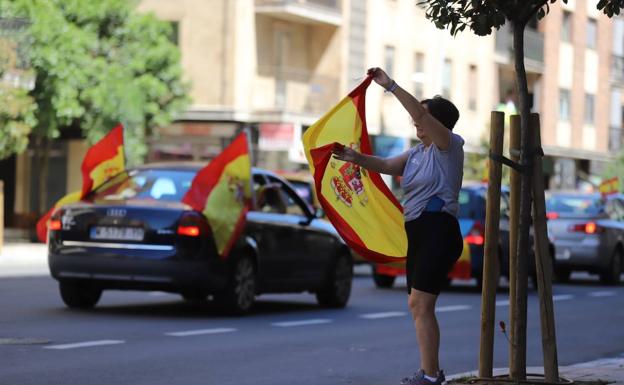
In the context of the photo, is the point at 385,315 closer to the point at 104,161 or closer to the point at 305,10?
the point at 104,161

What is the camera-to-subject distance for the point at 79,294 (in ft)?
52.8

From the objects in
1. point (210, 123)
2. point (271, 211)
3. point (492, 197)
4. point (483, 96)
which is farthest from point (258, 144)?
point (492, 197)

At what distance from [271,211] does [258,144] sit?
93.9 ft

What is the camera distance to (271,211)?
55.6 ft

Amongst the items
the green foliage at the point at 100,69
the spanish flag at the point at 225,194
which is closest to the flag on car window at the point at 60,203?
the spanish flag at the point at 225,194

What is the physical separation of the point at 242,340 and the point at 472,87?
45.6 metres

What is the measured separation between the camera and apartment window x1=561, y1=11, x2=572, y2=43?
215 ft

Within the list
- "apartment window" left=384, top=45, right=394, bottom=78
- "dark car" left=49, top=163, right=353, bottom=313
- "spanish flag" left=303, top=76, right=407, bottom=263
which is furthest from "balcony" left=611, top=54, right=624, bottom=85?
"spanish flag" left=303, top=76, right=407, bottom=263

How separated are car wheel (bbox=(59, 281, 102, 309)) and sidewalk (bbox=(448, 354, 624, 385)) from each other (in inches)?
239

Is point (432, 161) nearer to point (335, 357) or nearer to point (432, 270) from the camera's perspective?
point (432, 270)

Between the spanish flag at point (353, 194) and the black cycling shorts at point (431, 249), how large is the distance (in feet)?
2.63

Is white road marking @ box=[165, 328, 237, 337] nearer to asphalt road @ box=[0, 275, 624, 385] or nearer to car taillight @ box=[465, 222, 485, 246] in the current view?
asphalt road @ box=[0, 275, 624, 385]

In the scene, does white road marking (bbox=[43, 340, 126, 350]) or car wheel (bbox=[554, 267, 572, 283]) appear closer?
white road marking (bbox=[43, 340, 126, 350])

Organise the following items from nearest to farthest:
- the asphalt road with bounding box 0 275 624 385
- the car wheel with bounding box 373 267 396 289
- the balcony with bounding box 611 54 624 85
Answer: the asphalt road with bounding box 0 275 624 385, the car wheel with bounding box 373 267 396 289, the balcony with bounding box 611 54 624 85
